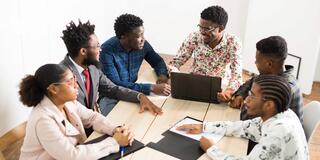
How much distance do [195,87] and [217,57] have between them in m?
0.62

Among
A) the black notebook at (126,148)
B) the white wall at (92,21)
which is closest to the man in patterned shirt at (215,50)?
the black notebook at (126,148)

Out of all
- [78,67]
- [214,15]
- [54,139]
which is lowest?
[54,139]

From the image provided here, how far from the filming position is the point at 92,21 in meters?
4.03

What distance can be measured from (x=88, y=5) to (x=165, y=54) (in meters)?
1.60

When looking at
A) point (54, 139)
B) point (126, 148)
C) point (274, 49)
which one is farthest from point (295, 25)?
point (54, 139)

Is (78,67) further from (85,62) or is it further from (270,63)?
(270,63)

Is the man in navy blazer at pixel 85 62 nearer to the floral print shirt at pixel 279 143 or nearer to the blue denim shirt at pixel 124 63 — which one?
the blue denim shirt at pixel 124 63

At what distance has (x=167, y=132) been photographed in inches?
66.4

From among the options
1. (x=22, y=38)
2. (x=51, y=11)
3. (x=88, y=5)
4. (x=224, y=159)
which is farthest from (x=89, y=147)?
(x=88, y=5)

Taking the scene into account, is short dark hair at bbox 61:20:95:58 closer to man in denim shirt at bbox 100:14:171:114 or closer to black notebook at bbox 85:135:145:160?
man in denim shirt at bbox 100:14:171:114

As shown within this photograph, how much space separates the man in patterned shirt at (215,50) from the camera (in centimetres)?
240

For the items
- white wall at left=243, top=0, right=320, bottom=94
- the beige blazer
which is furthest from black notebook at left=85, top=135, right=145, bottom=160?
white wall at left=243, top=0, right=320, bottom=94

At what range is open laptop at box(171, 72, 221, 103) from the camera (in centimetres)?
196

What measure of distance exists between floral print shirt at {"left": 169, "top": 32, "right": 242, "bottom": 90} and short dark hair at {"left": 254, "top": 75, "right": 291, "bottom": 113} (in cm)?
93
